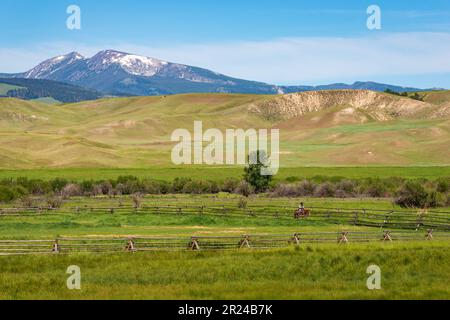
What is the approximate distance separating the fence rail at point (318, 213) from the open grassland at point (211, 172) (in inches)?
1875

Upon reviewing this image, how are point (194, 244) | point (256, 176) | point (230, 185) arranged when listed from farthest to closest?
point (230, 185) < point (256, 176) < point (194, 244)

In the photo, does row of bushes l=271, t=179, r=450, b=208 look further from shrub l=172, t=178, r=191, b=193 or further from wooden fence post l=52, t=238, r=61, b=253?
wooden fence post l=52, t=238, r=61, b=253

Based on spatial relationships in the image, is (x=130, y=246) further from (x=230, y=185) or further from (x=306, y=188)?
(x=230, y=185)

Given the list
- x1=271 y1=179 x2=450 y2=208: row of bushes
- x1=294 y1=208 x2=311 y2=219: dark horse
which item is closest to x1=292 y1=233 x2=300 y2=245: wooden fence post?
x1=294 y1=208 x2=311 y2=219: dark horse

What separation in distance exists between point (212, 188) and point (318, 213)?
3660 cm

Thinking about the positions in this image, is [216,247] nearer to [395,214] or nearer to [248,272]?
[248,272]

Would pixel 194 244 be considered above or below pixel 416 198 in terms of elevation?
above

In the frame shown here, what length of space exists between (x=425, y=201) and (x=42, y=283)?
53482 millimetres

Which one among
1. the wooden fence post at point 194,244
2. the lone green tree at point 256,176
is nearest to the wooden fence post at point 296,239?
the wooden fence post at point 194,244

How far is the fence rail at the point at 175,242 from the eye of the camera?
38344 millimetres

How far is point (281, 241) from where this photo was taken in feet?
137

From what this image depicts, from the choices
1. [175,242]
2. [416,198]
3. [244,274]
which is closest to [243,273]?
[244,274]

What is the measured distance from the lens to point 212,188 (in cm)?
10069

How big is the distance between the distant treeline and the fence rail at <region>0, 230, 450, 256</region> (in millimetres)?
34948
